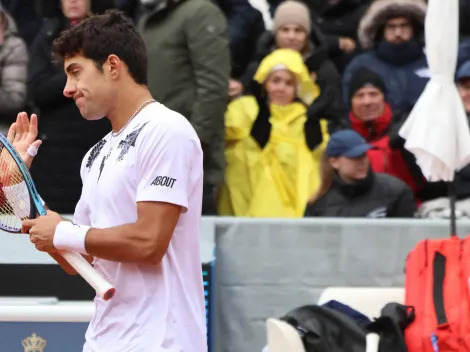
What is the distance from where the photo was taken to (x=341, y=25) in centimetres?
865

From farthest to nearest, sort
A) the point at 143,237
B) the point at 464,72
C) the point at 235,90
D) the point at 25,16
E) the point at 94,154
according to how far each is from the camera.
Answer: the point at 25,16
the point at 235,90
the point at 464,72
the point at 94,154
the point at 143,237

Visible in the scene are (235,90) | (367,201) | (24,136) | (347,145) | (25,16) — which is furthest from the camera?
(25,16)

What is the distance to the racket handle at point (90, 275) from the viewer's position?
358 centimetres

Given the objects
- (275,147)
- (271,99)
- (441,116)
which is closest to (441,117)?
(441,116)

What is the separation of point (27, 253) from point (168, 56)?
151 cm

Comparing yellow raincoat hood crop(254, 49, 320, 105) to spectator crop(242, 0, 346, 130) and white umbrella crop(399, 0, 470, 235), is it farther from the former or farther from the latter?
white umbrella crop(399, 0, 470, 235)

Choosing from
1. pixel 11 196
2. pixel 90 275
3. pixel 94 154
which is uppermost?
pixel 94 154

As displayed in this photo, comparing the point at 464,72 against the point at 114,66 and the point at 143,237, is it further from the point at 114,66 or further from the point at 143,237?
the point at 143,237

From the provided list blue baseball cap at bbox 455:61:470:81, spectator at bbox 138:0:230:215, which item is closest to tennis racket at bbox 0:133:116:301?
spectator at bbox 138:0:230:215

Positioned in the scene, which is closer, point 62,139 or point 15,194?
point 15,194

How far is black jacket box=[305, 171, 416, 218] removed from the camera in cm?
720

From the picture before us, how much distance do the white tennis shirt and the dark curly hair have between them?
0.17 meters

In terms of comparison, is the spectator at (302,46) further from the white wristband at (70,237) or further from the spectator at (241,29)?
the white wristband at (70,237)

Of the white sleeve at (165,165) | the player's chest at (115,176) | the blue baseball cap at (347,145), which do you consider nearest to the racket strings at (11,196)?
the player's chest at (115,176)
